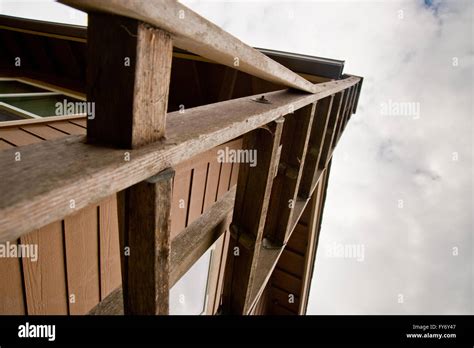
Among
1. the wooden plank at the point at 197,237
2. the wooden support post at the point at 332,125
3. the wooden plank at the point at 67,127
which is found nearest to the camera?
the wooden plank at the point at 197,237

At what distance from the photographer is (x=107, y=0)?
17.6 inches

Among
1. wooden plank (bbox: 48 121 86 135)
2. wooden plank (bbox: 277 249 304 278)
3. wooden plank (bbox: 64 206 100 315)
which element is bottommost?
wooden plank (bbox: 277 249 304 278)

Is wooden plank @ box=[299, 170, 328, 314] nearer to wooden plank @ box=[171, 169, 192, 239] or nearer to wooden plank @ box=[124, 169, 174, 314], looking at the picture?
wooden plank @ box=[171, 169, 192, 239]

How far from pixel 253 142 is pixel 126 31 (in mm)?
970

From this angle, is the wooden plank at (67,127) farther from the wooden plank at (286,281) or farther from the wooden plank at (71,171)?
the wooden plank at (286,281)

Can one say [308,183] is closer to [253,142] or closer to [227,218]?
[227,218]

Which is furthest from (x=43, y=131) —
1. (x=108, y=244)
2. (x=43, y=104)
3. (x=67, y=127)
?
(x=43, y=104)

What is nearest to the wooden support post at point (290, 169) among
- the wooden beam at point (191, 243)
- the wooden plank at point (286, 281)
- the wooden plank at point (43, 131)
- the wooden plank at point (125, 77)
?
the wooden beam at point (191, 243)

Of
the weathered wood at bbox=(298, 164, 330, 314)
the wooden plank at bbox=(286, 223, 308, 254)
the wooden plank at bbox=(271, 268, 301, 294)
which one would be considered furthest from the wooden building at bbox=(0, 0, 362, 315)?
the wooden plank at bbox=(271, 268, 301, 294)

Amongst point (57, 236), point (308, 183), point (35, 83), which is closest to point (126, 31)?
point (57, 236)

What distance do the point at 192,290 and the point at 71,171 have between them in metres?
3.08

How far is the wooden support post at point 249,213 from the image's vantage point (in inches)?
55.9

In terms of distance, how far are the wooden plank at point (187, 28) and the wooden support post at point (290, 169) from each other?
932mm

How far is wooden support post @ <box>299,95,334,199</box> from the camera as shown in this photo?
2600mm
